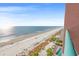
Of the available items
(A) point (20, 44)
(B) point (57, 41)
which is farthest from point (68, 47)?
(A) point (20, 44)

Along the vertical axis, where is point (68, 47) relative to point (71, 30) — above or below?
below

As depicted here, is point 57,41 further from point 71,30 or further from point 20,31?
point 20,31

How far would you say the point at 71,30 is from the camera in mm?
1013

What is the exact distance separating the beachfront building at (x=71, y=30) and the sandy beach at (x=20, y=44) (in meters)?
0.11

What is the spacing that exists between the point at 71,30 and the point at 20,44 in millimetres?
434

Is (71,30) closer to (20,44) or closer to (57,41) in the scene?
(57,41)

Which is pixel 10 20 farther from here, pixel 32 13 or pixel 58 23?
pixel 58 23

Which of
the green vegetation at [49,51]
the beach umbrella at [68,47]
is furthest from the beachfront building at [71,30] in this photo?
the green vegetation at [49,51]

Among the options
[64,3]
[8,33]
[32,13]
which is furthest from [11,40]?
[64,3]

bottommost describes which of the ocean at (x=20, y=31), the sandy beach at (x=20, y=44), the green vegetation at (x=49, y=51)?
the green vegetation at (x=49, y=51)

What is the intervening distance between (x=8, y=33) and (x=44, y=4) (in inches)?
15.0

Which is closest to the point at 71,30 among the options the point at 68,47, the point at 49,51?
the point at 68,47

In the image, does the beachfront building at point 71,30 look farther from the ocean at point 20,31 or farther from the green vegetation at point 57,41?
the ocean at point 20,31

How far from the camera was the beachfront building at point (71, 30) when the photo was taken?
1.01 meters
